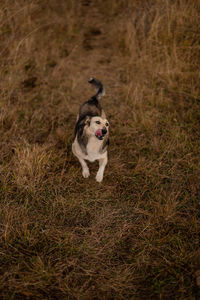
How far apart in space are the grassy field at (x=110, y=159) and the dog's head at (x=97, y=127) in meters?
0.70

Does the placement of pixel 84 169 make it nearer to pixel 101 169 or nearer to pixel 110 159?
pixel 101 169

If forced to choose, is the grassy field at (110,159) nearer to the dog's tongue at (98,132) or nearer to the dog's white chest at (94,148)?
the dog's white chest at (94,148)

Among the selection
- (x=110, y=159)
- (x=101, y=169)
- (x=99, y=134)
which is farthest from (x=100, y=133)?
(x=110, y=159)

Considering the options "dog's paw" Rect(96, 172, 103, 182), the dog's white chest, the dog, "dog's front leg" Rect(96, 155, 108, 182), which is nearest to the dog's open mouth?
the dog

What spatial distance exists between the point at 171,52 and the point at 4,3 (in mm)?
3318

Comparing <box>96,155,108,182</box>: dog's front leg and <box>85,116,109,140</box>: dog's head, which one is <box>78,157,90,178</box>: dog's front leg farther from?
<box>85,116,109,140</box>: dog's head

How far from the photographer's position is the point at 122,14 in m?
6.18

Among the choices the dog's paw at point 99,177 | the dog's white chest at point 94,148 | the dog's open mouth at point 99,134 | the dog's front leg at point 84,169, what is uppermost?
the dog's open mouth at point 99,134

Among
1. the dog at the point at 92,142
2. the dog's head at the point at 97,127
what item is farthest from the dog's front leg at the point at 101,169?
the dog's head at the point at 97,127

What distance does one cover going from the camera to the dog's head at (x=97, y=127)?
2.75m

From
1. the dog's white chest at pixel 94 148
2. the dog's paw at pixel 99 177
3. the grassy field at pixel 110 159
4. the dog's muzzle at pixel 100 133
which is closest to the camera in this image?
the grassy field at pixel 110 159

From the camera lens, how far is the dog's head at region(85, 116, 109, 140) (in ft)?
9.03

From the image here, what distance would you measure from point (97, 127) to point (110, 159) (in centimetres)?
86

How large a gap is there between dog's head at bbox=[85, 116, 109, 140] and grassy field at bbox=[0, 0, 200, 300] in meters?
0.70
